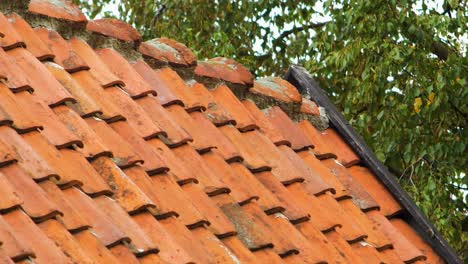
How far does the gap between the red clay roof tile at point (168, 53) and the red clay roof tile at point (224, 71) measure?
8 centimetres

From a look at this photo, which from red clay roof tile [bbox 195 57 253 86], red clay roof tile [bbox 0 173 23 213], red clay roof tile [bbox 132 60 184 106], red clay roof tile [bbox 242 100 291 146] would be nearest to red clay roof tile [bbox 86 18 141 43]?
red clay roof tile [bbox 132 60 184 106]

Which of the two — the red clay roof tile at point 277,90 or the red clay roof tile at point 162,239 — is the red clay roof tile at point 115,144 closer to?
the red clay roof tile at point 162,239

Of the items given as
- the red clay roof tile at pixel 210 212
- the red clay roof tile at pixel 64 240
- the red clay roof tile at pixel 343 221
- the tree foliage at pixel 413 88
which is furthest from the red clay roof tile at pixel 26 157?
the tree foliage at pixel 413 88

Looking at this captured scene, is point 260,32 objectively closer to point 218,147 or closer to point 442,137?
point 442,137

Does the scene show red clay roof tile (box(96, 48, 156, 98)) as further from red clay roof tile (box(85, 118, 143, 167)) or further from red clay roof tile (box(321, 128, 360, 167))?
red clay roof tile (box(321, 128, 360, 167))

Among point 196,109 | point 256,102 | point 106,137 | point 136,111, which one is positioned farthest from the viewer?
point 256,102

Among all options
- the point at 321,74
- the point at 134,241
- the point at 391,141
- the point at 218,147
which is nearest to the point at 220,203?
the point at 218,147

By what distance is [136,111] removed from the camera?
4996mm

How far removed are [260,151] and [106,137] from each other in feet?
3.57

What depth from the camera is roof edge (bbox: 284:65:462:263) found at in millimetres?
6164

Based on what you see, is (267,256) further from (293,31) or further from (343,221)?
(293,31)

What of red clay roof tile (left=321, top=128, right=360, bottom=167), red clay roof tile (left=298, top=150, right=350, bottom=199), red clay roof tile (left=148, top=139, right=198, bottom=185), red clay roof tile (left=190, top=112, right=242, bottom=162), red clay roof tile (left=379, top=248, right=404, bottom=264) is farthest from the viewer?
red clay roof tile (left=321, top=128, right=360, bottom=167)

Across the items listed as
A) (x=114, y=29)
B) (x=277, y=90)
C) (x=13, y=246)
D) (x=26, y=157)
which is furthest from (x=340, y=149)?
(x=13, y=246)

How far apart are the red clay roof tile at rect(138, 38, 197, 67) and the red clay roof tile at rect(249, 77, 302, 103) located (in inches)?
18.1
